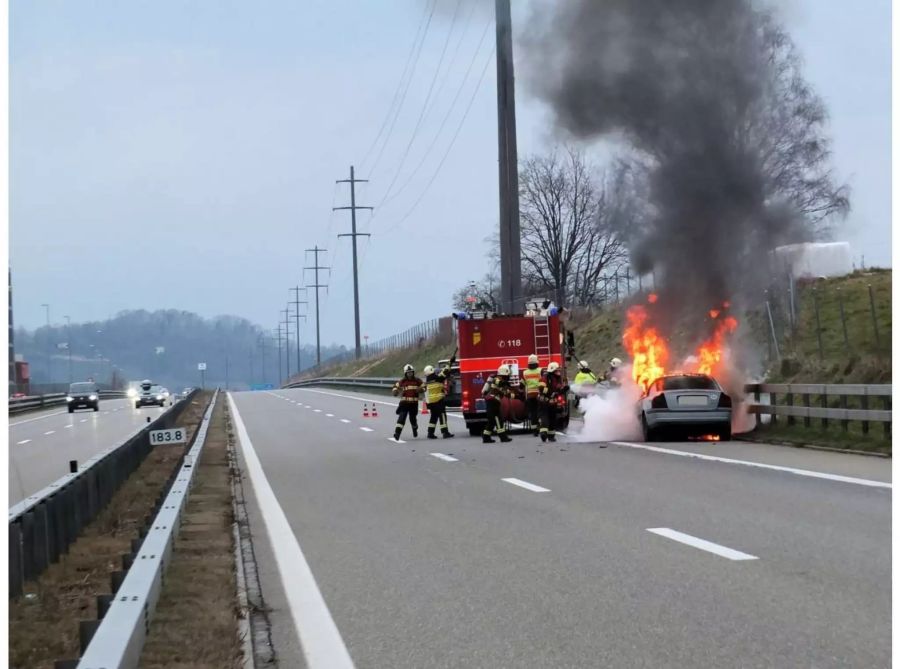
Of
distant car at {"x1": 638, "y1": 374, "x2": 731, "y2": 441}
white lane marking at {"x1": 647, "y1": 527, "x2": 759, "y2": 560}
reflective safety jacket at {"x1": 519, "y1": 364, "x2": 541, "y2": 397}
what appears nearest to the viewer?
white lane marking at {"x1": 647, "y1": 527, "x2": 759, "y2": 560}

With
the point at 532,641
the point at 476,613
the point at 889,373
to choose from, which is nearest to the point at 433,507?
the point at 476,613

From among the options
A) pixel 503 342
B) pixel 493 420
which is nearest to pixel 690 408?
pixel 493 420

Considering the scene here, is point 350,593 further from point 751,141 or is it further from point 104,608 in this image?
point 751,141

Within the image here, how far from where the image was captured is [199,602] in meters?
7.53

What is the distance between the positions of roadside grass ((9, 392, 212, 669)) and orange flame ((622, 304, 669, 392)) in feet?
42.9

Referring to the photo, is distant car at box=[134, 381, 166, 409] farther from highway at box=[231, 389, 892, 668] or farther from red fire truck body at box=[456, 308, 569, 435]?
highway at box=[231, 389, 892, 668]

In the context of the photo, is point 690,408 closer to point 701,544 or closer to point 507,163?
point 701,544

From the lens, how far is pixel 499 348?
90.4ft

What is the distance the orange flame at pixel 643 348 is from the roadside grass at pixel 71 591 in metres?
13.1

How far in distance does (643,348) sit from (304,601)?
60.3 feet

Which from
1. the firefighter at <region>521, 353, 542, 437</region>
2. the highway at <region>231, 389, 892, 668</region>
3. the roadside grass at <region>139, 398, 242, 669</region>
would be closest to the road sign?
the highway at <region>231, 389, 892, 668</region>

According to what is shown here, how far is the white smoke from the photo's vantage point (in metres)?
23.6

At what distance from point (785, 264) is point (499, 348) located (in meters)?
7.13

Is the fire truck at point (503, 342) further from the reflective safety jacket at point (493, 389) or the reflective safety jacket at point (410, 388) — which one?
the reflective safety jacket at point (493, 389)
